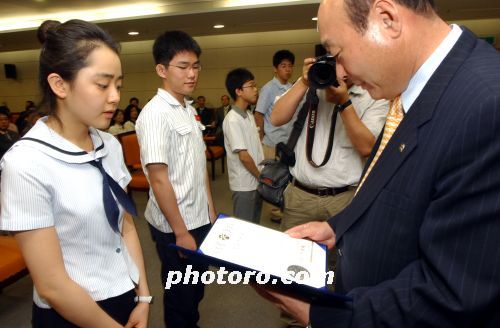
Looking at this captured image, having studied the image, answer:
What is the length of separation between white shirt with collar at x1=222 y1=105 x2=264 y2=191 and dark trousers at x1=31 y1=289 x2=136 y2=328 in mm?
1411

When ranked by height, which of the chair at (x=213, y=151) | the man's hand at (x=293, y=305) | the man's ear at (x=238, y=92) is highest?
the man's ear at (x=238, y=92)

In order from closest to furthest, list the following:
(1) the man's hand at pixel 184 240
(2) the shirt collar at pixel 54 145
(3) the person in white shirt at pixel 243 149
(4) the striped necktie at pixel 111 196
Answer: (2) the shirt collar at pixel 54 145
(4) the striped necktie at pixel 111 196
(1) the man's hand at pixel 184 240
(3) the person in white shirt at pixel 243 149

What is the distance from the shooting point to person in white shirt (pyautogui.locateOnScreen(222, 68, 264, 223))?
2424mm

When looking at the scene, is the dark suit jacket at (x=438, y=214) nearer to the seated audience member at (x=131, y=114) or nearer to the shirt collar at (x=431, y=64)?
the shirt collar at (x=431, y=64)

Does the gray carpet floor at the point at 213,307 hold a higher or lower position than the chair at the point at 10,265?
lower

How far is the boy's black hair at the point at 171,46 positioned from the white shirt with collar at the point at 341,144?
2.33 feet

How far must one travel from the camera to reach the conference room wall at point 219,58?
27.3ft

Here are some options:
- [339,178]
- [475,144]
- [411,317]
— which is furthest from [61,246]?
[339,178]

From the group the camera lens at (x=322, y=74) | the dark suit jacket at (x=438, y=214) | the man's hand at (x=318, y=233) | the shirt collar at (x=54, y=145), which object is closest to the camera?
the dark suit jacket at (x=438, y=214)

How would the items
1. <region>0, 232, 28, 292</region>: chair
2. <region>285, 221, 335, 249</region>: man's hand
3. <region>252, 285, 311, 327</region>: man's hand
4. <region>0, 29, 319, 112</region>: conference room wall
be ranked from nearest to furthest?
<region>252, 285, 311, 327</region>: man's hand, <region>285, 221, 335, 249</region>: man's hand, <region>0, 232, 28, 292</region>: chair, <region>0, 29, 319, 112</region>: conference room wall

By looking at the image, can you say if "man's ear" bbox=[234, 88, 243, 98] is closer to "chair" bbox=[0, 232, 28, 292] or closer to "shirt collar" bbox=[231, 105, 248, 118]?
"shirt collar" bbox=[231, 105, 248, 118]

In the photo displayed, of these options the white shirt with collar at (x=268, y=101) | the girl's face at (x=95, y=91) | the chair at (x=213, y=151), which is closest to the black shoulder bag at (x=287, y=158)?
the girl's face at (x=95, y=91)

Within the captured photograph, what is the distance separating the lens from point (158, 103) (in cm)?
159

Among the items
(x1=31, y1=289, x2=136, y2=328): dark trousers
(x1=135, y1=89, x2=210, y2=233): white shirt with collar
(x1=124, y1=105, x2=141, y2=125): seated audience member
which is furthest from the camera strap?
(x1=124, y1=105, x2=141, y2=125): seated audience member
